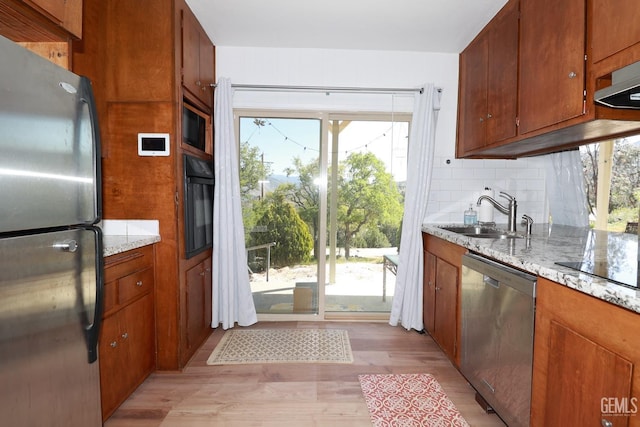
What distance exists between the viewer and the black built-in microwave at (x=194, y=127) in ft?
7.41

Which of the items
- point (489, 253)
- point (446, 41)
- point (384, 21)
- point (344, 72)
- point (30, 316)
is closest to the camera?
point (30, 316)

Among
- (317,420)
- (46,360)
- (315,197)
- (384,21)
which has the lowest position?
(317,420)

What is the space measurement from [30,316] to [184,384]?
4.37 feet

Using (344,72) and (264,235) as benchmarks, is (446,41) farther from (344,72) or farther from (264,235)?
(264,235)

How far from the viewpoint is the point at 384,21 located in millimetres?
2430

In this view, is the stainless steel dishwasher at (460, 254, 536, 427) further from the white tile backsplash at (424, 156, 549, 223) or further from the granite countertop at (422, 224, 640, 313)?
the white tile backsplash at (424, 156, 549, 223)

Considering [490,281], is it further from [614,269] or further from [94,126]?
[94,126]

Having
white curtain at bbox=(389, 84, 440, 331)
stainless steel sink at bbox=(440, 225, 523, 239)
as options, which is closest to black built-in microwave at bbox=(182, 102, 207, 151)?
white curtain at bbox=(389, 84, 440, 331)

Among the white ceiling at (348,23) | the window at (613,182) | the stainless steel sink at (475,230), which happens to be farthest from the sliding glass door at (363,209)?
the window at (613,182)

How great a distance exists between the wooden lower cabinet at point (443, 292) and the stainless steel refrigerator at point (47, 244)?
6.52 feet

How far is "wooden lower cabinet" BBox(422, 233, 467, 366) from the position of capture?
2.14 m

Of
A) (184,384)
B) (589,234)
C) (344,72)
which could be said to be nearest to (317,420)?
(184,384)

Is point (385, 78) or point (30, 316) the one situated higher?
point (385, 78)

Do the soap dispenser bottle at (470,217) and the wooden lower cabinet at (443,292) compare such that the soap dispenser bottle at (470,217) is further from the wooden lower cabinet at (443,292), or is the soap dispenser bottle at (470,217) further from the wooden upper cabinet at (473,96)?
the wooden upper cabinet at (473,96)
